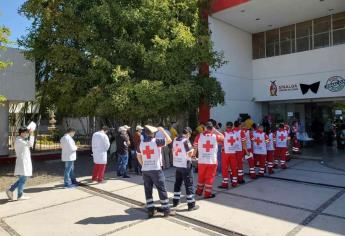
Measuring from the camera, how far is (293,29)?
18750 millimetres

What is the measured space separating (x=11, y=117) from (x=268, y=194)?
15.3 m

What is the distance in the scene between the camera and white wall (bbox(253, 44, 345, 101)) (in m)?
16.8

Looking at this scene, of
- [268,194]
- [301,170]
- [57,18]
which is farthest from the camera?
[57,18]

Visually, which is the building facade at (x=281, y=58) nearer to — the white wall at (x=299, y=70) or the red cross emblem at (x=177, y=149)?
the white wall at (x=299, y=70)

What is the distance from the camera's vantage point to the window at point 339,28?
16875 mm

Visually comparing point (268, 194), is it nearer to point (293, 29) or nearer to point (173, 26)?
point (173, 26)

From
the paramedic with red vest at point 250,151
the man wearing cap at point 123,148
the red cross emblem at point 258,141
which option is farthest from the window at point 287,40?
the man wearing cap at point 123,148

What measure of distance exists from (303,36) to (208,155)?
1354 cm

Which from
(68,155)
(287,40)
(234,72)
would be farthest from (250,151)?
(287,40)

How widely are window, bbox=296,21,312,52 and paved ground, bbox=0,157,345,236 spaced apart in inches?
415

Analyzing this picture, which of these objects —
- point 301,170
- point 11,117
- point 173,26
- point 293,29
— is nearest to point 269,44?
point 293,29

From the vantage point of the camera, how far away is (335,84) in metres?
16.7

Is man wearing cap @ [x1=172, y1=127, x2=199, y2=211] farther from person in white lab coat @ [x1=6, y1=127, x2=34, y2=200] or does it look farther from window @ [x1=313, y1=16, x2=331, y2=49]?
window @ [x1=313, y1=16, x2=331, y2=49]

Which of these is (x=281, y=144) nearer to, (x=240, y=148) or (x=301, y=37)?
(x=240, y=148)
